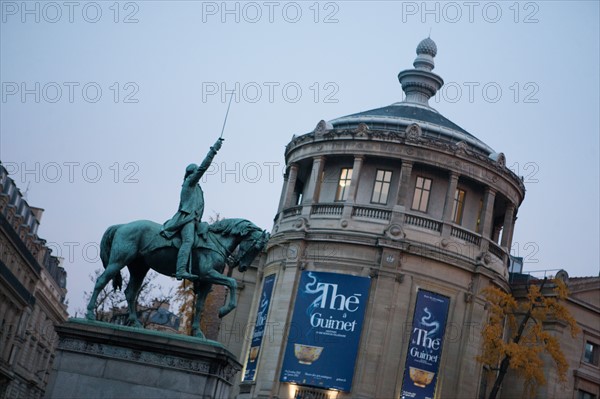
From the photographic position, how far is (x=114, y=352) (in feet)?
73.3

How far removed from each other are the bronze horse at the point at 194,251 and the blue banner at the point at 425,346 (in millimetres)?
29962

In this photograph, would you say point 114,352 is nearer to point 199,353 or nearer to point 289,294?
point 199,353

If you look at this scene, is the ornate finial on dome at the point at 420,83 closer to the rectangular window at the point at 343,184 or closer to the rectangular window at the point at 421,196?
the rectangular window at the point at 343,184

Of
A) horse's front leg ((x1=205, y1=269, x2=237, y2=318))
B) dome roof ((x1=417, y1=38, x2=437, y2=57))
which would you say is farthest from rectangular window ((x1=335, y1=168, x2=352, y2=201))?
horse's front leg ((x1=205, y1=269, x2=237, y2=318))

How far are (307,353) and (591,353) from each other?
18.3m

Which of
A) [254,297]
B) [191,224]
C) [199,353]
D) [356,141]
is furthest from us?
[254,297]

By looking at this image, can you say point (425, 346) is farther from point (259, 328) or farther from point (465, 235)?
point (259, 328)

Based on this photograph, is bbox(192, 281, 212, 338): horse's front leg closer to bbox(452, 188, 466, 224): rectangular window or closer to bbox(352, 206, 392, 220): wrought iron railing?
bbox(352, 206, 392, 220): wrought iron railing

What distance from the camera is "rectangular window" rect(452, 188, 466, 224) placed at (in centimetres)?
5713

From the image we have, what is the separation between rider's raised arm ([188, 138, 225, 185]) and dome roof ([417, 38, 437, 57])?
46437mm

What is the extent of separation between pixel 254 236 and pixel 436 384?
31691mm

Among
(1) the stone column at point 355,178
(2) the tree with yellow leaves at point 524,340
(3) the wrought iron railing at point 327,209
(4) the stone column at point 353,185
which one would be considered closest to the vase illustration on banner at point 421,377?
(2) the tree with yellow leaves at point 524,340

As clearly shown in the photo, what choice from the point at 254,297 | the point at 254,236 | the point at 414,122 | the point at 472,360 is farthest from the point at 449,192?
the point at 254,236

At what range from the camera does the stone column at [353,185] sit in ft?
182
